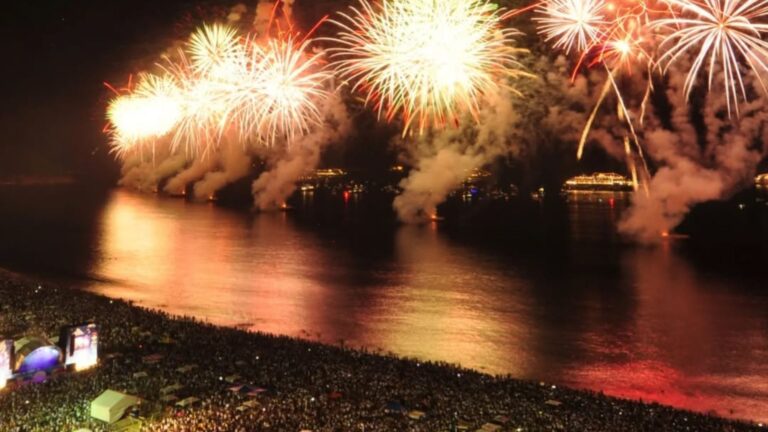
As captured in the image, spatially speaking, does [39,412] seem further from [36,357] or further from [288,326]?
[288,326]

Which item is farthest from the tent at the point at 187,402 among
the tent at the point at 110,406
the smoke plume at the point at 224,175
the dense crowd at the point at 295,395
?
the smoke plume at the point at 224,175

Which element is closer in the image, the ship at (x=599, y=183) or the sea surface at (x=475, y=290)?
the sea surface at (x=475, y=290)

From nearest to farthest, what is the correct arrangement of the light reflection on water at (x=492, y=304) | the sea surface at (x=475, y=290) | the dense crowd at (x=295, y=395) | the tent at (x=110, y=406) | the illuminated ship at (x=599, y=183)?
the tent at (x=110, y=406)
the dense crowd at (x=295, y=395)
the light reflection on water at (x=492, y=304)
the sea surface at (x=475, y=290)
the illuminated ship at (x=599, y=183)

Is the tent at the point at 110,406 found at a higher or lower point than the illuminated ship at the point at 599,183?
lower

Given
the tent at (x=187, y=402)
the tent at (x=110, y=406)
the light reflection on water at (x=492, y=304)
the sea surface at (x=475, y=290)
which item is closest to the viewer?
the tent at (x=110, y=406)

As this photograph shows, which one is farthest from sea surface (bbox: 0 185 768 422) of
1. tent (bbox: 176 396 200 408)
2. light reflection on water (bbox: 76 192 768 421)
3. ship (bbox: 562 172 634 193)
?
ship (bbox: 562 172 634 193)

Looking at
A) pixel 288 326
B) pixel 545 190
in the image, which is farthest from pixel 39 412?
pixel 545 190

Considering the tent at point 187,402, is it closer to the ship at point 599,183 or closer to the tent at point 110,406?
the tent at point 110,406
